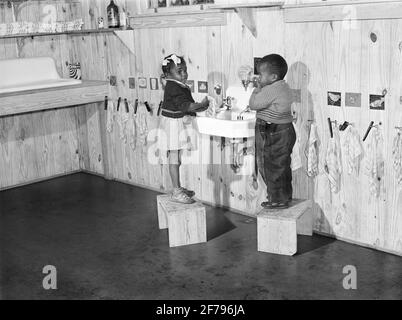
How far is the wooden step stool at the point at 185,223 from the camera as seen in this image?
4078 mm

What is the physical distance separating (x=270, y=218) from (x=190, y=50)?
166cm

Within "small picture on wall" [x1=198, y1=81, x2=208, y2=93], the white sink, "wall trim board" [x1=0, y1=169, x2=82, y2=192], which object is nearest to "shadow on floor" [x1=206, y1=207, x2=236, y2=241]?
the white sink

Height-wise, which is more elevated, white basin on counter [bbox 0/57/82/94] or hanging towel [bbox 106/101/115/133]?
white basin on counter [bbox 0/57/82/94]

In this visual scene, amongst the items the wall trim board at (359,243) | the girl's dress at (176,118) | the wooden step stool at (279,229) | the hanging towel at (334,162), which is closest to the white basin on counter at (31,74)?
the girl's dress at (176,118)

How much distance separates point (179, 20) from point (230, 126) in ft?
4.09

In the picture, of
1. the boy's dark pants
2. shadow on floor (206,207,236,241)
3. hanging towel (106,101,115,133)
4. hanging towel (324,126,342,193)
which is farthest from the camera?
hanging towel (106,101,115,133)

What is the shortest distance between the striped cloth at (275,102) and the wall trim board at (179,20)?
924mm

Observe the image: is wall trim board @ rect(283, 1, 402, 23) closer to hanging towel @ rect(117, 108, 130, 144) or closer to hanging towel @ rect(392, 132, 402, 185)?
hanging towel @ rect(392, 132, 402, 185)

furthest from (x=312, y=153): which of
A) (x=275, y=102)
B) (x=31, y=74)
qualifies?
(x=31, y=74)

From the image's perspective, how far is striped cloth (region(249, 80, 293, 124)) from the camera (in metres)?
3.78

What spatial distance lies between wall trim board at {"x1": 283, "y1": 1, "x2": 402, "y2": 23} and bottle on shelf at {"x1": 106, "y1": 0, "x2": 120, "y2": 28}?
191cm

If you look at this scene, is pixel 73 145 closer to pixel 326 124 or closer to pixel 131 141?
pixel 131 141

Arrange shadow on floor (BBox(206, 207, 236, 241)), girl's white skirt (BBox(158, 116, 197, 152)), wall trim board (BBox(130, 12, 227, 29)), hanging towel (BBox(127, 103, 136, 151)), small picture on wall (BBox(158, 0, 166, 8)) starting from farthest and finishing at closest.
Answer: hanging towel (BBox(127, 103, 136, 151)) < small picture on wall (BBox(158, 0, 166, 8)) < wall trim board (BBox(130, 12, 227, 29)) < shadow on floor (BBox(206, 207, 236, 241)) < girl's white skirt (BBox(158, 116, 197, 152))
